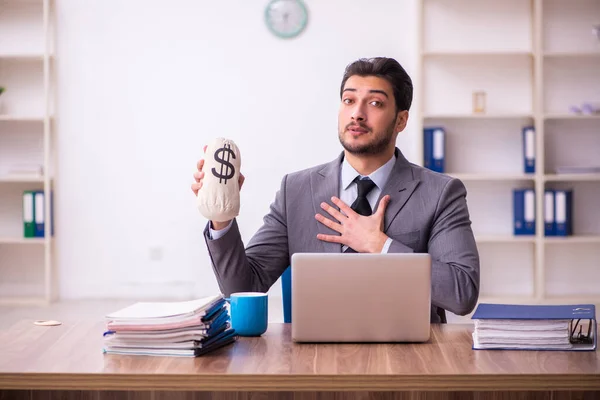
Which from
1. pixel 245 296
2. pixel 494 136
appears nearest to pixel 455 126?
A: pixel 494 136

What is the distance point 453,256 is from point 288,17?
310cm

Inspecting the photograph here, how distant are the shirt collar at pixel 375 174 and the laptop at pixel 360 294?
2.45 ft

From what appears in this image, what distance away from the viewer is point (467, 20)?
4789 millimetres

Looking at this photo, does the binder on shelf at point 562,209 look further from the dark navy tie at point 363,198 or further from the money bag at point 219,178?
the money bag at point 219,178

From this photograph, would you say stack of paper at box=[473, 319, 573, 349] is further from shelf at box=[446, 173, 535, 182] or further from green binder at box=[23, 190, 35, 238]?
green binder at box=[23, 190, 35, 238]

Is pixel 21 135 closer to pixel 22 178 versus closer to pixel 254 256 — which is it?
pixel 22 178

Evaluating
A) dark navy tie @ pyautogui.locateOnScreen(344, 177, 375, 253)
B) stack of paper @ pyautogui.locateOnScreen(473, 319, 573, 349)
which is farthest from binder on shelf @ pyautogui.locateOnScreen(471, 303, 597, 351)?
dark navy tie @ pyautogui.locateOnScreen(344, 177, 375, 253)

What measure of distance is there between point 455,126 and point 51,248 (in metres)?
2.77

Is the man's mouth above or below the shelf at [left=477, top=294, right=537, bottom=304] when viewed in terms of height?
above

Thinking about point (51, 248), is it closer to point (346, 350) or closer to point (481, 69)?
point (481, 69)

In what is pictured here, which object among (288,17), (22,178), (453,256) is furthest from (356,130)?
(22,178)

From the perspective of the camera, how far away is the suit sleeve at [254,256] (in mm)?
2039

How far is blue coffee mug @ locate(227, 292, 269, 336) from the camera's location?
5.68ft

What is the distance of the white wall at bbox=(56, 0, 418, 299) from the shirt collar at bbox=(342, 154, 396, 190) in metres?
2.52
